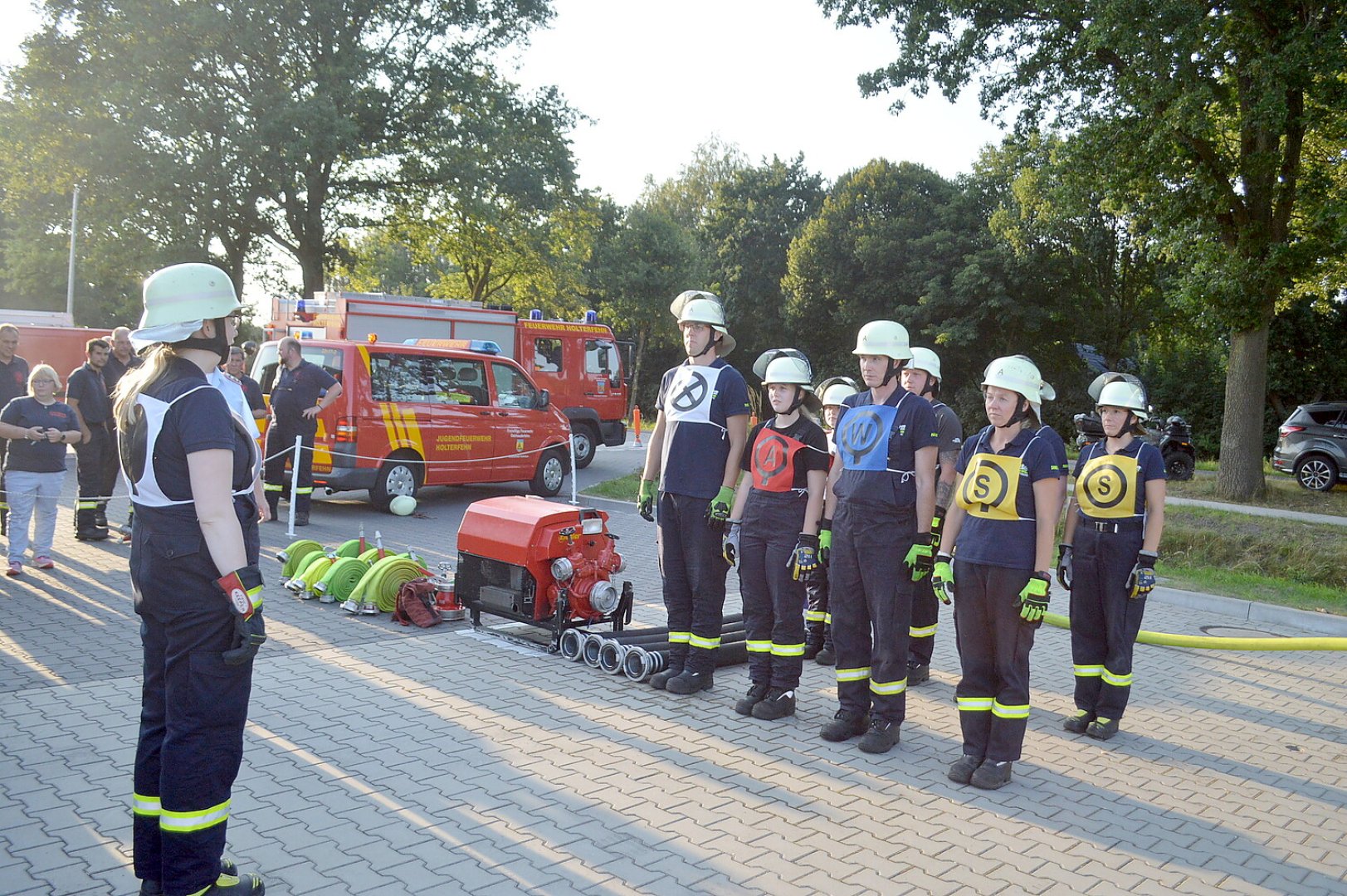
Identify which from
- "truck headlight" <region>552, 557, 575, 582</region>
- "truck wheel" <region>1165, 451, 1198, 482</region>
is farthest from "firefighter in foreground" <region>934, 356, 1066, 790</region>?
"truck wheel" <region>1165, 451, 1198, 482</region>

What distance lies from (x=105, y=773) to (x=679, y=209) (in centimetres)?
5667

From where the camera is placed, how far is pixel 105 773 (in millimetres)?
4930

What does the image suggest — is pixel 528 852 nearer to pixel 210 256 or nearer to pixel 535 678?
pixel 535 678

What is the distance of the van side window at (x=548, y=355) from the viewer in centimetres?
2144

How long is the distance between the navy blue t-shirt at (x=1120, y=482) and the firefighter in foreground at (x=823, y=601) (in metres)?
1.67

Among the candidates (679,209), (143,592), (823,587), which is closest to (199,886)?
(143,592)

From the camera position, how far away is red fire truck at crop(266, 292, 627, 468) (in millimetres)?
18359

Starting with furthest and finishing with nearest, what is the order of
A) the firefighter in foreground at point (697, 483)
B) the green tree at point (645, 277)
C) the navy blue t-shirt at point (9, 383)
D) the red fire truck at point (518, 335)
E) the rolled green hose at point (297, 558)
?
1. the green tree at point (645, 277)
2. the red fire truck at point (518, 335)
3. the navy blue t-shirt at point (9, 383)
4. the rolled green hose at point (297, 558)
5. the firefighter in foreground at point (697, 483)

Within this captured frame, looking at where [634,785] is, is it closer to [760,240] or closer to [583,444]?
[583,444]

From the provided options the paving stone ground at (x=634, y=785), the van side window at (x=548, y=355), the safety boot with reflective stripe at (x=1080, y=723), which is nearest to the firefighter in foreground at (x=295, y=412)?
the paving stone ground at (x=634, y=785)

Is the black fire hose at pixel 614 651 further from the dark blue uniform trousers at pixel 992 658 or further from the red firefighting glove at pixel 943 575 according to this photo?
the dark blue uniform trousers at pixel 992 658

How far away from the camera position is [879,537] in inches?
223

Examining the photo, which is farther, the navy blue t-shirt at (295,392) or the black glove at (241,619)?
the navy blue t-shirt at (295,392)

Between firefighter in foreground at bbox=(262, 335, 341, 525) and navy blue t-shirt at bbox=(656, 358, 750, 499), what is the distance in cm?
684
